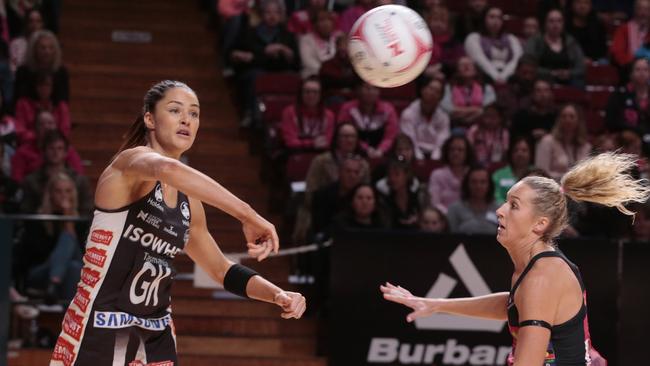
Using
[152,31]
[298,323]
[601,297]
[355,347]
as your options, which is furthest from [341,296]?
[152,31]

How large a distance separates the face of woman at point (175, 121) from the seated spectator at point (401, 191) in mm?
4419

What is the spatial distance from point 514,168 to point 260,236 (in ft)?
19.1

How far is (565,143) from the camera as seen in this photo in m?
9.55

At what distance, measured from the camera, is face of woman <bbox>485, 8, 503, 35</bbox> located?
10906mm

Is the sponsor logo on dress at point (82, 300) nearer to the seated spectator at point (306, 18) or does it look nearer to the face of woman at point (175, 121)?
the face of woman at point (175, 121)

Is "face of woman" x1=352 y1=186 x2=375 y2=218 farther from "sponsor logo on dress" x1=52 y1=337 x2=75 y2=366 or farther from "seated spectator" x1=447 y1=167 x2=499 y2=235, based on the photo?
"sponsor logo on dress" x1=52 y1=337 x2=75 y2=366

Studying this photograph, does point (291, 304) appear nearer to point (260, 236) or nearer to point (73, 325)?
point (260, 236)

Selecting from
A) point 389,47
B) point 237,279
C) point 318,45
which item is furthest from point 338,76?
point 237,279

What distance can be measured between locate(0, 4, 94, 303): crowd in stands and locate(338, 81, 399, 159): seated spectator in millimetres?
2412

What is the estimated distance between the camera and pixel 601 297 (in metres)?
7.66

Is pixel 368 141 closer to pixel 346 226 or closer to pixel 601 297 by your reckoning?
pixel 346 226

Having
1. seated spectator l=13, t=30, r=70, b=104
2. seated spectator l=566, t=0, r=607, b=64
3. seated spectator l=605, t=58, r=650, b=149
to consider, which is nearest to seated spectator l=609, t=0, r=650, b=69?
seated spectator l=566, t=0, r=607, b=64

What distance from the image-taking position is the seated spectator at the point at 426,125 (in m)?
9.88

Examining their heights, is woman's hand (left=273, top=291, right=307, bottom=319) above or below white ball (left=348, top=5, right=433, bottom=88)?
below
